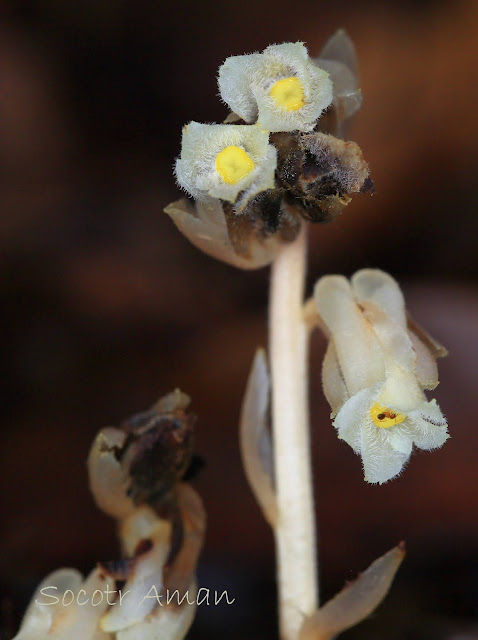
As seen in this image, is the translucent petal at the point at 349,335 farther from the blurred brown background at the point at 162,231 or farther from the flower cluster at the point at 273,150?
the blurred brown background at the point at 162,231

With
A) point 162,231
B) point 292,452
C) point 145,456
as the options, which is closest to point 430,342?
point 292,452

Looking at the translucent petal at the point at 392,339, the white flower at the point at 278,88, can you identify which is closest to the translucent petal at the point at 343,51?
the white flower at the point at 278,88

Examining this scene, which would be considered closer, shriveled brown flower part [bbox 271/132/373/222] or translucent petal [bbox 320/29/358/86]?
shriveled brown flower part [bbox 271/132/373/222]

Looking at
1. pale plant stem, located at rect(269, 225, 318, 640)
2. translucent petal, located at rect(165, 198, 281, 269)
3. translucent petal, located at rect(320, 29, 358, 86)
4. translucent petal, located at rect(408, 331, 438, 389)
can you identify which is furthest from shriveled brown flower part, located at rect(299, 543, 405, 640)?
translucent petal, located at rect(320, 29, 358, 86)

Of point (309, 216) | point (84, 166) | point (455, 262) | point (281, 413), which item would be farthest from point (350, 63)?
point (84, 166)

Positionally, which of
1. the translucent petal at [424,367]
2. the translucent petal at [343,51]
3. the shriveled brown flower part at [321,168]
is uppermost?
the translucent petal at [343,51]

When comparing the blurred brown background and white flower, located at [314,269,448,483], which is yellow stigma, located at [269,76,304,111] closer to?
white flower, located at [314,269,448,483]

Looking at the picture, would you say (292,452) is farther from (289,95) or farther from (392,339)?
(289,95)
